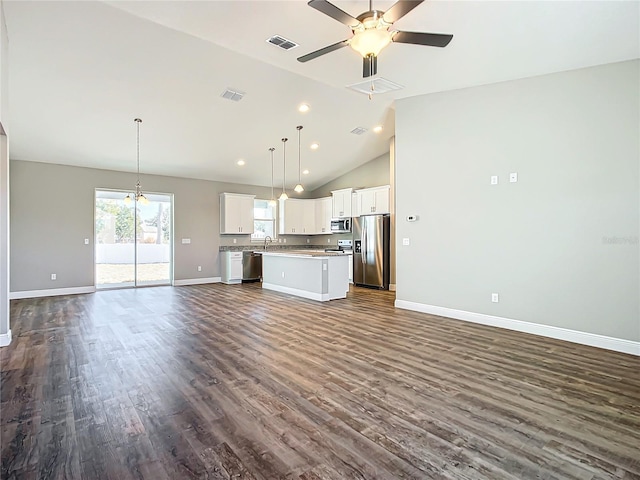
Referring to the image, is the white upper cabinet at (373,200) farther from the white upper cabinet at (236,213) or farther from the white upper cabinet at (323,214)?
the white upper cabinet at (236,213)

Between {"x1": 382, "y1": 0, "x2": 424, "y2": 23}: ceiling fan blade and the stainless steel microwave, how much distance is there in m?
6.80

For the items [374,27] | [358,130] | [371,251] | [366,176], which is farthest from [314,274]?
[374,27]

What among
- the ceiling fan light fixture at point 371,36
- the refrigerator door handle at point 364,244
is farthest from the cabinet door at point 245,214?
the ceiling fan light fixture at point 371,36

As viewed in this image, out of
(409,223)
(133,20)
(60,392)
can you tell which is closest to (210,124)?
(133,20)

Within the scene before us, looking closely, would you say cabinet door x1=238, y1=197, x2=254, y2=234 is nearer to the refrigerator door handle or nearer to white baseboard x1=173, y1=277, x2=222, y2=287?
white baseboard x1=173, y1=277, x2=222, y2=287

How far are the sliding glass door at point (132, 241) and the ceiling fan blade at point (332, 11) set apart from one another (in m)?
6.65

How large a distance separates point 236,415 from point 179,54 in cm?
424

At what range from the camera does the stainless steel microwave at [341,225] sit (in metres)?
9.18

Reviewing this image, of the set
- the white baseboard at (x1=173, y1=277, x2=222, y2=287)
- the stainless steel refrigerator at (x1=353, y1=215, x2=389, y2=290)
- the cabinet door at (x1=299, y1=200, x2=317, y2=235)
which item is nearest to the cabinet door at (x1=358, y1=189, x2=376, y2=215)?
the stainless steel refrigerator at (x1=353, y1=215, x2=389, y2=290)

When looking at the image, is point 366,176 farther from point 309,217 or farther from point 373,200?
point 309,217

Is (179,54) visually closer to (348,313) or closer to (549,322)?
(348,313)

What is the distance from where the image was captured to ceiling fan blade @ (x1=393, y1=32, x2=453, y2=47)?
8.74ft

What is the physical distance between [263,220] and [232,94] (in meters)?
5.17

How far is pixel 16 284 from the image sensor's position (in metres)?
6.78
